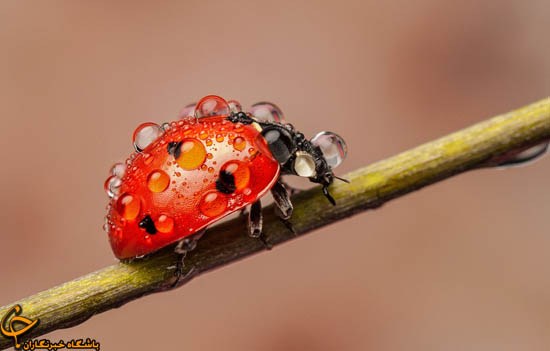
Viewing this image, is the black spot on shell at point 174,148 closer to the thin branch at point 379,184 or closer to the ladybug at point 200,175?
the ladybug at point 200,175

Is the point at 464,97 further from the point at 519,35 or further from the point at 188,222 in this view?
the point at 188,222

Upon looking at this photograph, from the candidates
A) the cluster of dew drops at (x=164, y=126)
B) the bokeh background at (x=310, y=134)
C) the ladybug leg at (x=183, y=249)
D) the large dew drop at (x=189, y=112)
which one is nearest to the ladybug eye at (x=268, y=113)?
the cluster of dew drops at (x=164, y=126)

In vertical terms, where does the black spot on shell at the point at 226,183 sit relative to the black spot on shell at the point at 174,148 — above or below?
below

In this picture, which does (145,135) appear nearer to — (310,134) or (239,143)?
(239,143)

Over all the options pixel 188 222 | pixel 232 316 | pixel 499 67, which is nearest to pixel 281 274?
pixel 232 316

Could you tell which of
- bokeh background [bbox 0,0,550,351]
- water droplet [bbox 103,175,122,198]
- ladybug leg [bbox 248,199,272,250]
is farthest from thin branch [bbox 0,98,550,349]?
bokeh background [bbox 0,0,550,351]

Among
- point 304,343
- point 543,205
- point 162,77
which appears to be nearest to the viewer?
point 304,343

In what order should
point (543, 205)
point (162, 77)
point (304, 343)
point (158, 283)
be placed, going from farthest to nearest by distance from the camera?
point (162, 77) < point (543, 205) < point (304, 343) < point (158, 283)

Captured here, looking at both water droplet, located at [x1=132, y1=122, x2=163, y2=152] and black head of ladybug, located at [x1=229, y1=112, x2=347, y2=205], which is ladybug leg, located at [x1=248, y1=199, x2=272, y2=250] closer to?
black head of ladybug, located at [x1=229, y1=112, x2=347, y2=205]
